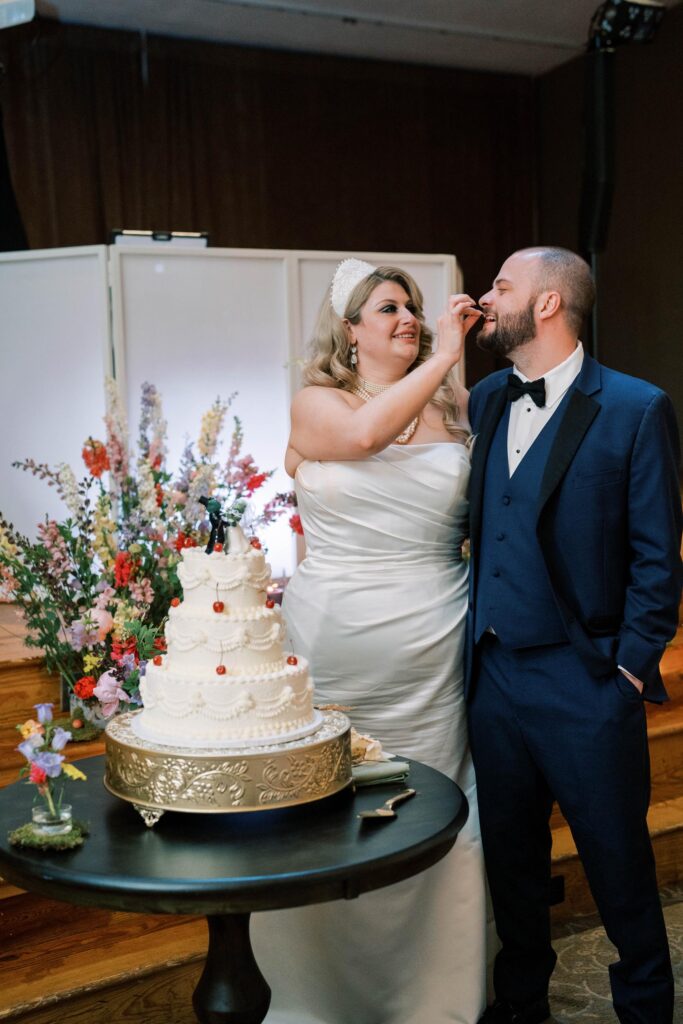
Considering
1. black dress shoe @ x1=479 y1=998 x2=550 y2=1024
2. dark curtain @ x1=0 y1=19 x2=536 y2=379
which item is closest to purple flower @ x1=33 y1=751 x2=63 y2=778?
black dress shoe @ x1=479 y1=998 x2=550 y2=1024

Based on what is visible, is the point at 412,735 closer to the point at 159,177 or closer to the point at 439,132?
the point at 159,177

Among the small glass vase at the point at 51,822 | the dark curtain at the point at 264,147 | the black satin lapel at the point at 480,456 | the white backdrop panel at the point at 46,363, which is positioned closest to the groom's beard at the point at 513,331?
the black satin lapel at the point at 480,456

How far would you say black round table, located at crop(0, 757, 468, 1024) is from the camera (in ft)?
5.69

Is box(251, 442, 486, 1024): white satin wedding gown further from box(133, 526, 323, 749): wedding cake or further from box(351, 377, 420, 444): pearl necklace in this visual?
box(133, 526, 323, 749): wedding cake

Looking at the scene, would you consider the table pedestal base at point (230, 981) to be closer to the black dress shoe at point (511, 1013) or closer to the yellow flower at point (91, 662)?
the black dress shoe at point (511, 1013)

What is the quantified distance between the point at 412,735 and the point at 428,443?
718 mm

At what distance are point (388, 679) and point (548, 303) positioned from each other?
3.15 feet

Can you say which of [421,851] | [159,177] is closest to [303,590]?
[421,851]

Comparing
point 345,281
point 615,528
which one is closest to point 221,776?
point 615,528

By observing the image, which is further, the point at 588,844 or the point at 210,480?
the point at 210,480

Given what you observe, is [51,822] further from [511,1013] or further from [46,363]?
[46,363]

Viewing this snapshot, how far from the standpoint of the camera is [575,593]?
257 cm

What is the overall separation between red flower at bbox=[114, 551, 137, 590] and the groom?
93 centimetres

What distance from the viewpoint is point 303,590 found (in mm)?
2926
